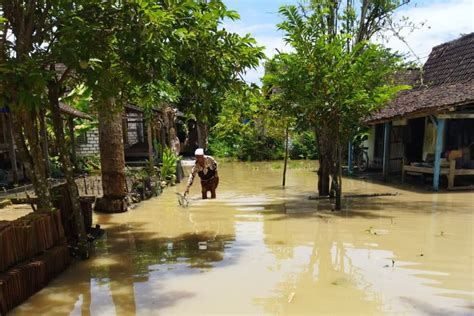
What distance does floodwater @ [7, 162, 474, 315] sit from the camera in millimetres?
4648

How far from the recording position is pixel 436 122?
13.3m

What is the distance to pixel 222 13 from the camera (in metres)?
5.59

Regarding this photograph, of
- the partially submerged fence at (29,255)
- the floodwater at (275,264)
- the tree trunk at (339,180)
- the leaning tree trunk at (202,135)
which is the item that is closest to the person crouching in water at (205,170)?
the floodwater at (275,264)

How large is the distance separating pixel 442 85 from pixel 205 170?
1078 centimetres

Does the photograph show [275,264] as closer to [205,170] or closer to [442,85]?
[205,170]

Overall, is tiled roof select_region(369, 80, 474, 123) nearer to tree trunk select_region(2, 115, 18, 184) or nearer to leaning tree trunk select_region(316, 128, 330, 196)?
leaning tree trunk select_region(316, 128, 330, 196)

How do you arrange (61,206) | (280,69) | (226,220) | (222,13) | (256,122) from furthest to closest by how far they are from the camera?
(256,122) → (280,69) → (226,220) → (61,206) → (222,13)

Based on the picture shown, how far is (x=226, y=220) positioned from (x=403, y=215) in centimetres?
378

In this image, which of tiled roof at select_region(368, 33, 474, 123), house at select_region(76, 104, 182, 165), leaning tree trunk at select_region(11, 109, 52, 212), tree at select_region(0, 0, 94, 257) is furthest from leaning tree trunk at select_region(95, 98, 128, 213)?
house at select_region(76, 104, 182, 165)

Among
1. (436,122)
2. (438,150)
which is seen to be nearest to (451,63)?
(436,122)

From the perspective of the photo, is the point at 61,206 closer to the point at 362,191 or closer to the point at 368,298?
the point at 368,298

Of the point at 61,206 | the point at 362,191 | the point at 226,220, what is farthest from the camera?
the point at 362,191

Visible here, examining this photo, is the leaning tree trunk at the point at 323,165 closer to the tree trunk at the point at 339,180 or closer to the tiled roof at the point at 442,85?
the tree trunk at the point at 339,180

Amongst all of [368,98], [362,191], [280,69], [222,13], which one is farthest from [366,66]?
[362,191]
